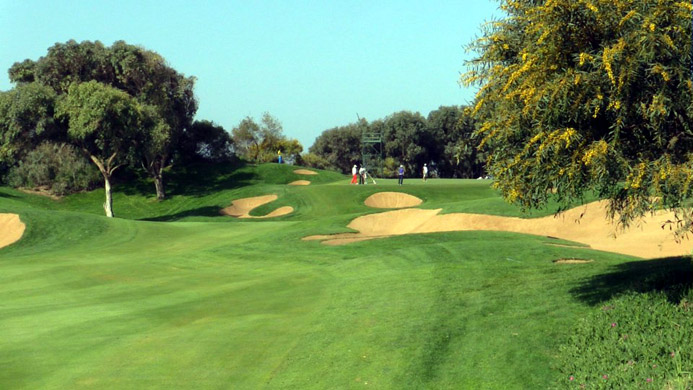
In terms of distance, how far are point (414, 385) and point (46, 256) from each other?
27.4 metres

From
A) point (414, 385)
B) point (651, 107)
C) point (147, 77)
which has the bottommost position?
point (414, 385)

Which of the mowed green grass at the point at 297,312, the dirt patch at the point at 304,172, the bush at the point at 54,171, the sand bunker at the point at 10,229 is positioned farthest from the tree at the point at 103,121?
the dirt patch at the point at 304,172

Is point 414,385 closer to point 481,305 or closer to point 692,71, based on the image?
point 481,305

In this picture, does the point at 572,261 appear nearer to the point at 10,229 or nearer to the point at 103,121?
the point at 10,229

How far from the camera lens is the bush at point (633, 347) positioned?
41.3 ft

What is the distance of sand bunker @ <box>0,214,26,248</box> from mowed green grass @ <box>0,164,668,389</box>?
4318 millimetres

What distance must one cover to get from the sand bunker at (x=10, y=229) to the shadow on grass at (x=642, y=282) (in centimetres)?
3217

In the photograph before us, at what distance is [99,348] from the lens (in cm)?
1645

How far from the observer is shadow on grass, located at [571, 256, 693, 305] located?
17359mm

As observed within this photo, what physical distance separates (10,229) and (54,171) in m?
33.6

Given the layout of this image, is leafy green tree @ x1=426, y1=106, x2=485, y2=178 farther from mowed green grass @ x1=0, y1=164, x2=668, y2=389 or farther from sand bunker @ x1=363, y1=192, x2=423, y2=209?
mowed green grass @ x1=0, y1=164, x2=668, y2=389

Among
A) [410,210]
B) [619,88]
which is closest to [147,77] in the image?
[410,210]

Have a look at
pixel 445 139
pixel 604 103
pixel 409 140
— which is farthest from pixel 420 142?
pixel 604 103

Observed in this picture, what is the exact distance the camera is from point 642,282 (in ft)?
60.7
